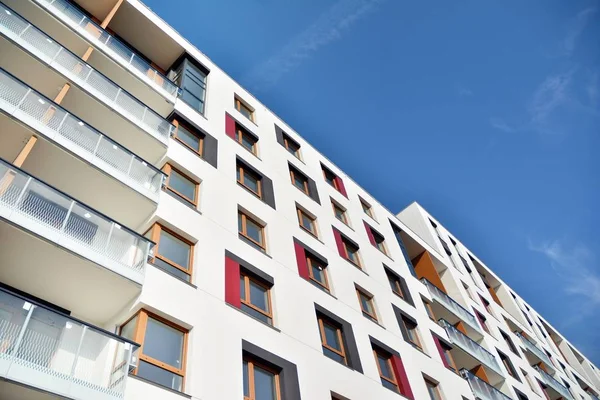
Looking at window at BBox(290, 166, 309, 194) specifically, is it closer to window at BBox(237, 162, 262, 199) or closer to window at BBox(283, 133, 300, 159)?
window at BBox(283, 133, 300, 159)

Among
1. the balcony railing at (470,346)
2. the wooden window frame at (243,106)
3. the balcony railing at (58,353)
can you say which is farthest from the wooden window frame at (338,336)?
the wooden window frame at (243,106)

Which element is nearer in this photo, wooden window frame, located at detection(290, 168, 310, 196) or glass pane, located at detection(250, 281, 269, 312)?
glass pane, located at detection(250, 281, 269, 312)

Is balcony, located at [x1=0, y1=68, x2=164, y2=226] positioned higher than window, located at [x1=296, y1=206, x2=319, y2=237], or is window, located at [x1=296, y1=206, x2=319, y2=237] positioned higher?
window, located at [x1=296, y1=206, x2=319, y2=237]

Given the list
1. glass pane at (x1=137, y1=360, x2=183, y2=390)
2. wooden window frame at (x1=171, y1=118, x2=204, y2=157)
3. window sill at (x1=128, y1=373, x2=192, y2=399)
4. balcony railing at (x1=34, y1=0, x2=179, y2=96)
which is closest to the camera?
window sill at (x1=128, y1=373, x2=192, y2=399)

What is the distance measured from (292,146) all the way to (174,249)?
38.8ft

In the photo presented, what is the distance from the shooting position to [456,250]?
116ft

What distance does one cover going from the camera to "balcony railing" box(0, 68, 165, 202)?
10.8 metres

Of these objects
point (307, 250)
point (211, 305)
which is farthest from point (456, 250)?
point (211, 305)

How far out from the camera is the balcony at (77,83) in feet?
41.9

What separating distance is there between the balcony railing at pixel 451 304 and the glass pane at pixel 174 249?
14.8 m

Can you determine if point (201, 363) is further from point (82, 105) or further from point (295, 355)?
point (82, 105)

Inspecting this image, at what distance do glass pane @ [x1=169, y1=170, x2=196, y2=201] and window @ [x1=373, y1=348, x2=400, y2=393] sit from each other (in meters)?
7.92

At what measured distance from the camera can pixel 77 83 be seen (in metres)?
13.4

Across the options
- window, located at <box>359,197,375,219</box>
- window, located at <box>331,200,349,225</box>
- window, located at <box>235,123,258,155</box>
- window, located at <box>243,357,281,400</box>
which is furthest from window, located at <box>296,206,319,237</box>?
window, located at <box>243,357,281,400</box>
